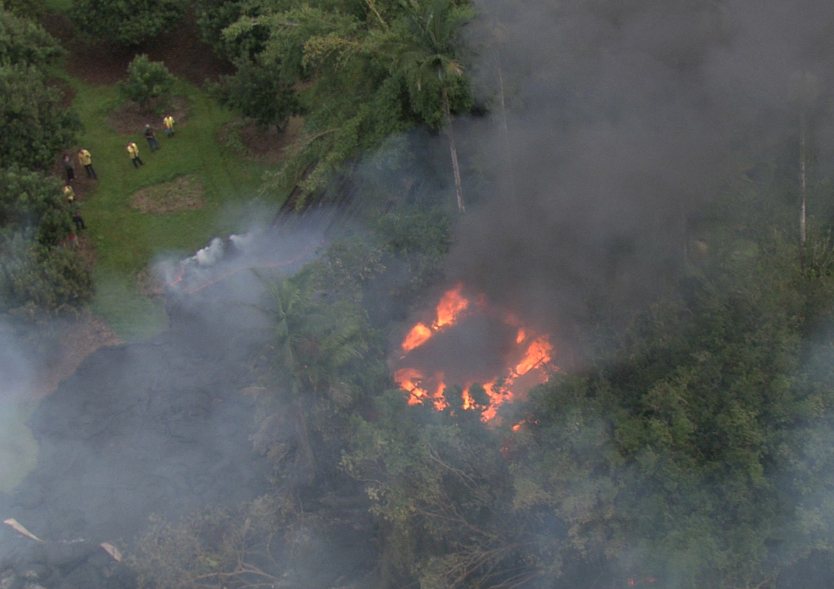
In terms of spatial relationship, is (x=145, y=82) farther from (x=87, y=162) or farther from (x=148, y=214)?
(x=148, y=214)

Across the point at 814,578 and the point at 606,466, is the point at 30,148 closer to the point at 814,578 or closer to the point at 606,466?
the point at 606,466

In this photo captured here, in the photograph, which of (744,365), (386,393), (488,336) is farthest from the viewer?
(488,336)

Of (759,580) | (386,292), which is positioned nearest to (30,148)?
(386,292)

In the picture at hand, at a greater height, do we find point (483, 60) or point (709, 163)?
point (483, 60)

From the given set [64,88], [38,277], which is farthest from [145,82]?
[38,277]

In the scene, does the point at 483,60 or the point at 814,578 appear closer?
the point at 814,578

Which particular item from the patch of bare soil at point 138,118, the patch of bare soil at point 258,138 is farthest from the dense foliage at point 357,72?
the patch of bare soil at point 138,118
